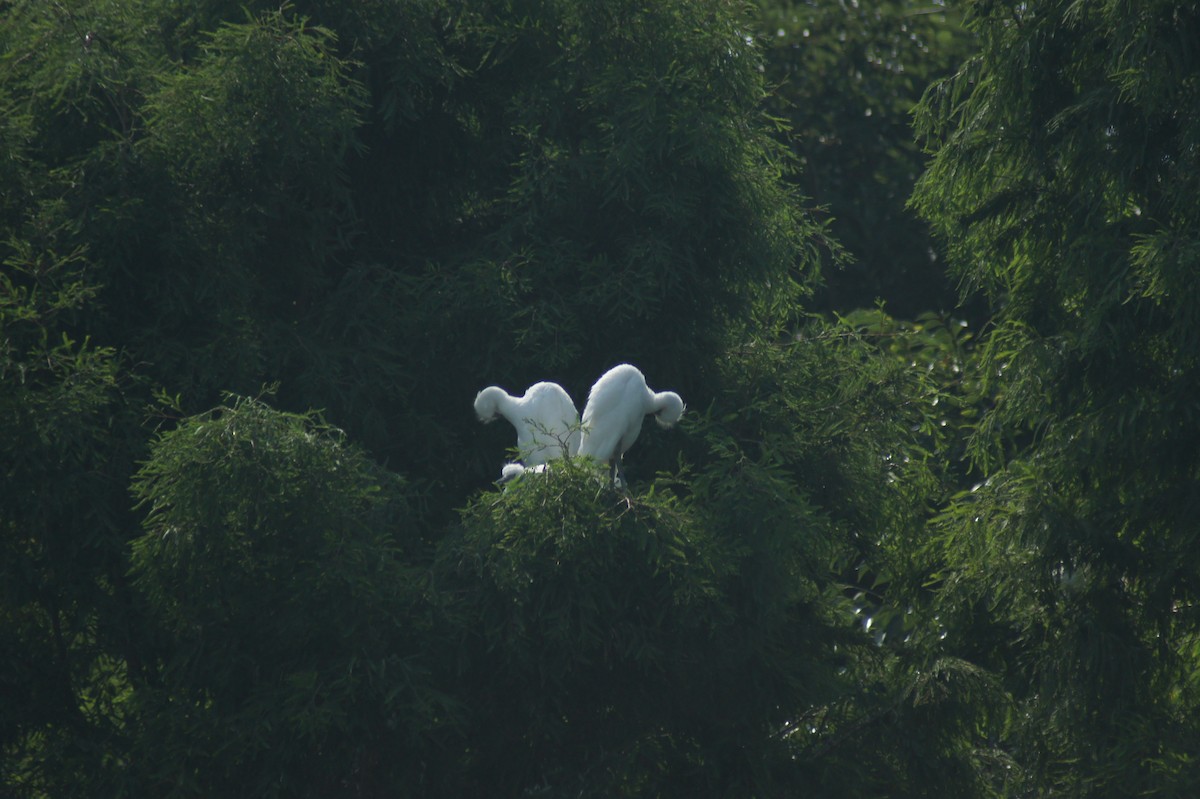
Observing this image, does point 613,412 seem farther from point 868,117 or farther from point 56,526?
point 868,117

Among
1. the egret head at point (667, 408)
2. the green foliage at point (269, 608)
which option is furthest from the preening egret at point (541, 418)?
the green foliage at point (269, 608)

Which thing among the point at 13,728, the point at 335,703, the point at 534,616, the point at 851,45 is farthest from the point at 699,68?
the point at 851,45

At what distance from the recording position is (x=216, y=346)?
24.9 feet

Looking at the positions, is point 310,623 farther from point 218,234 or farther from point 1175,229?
point 1175,229

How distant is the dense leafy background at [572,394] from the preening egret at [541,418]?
39 cm

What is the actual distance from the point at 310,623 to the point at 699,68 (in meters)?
3.51

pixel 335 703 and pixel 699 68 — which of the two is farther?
pixel 699 68

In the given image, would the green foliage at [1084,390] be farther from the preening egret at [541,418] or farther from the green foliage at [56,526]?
the green foliage at [56,526]

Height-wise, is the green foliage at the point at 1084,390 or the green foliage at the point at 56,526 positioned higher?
the green foliage at the point at 1084,390

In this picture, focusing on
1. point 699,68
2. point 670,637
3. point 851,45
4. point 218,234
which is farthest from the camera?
point 851,45

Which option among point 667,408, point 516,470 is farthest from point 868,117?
point 516,470

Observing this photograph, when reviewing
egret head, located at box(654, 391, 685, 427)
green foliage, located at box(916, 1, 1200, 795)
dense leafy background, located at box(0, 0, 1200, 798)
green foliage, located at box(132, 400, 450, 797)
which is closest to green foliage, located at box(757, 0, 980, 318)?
dense leafy background, located at box(0, 0, 1200, 798)

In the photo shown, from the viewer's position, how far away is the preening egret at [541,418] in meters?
7.08

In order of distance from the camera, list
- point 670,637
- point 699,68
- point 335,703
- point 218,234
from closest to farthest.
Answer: point 335,703
point 670,637
point 218,234
point 699,68
